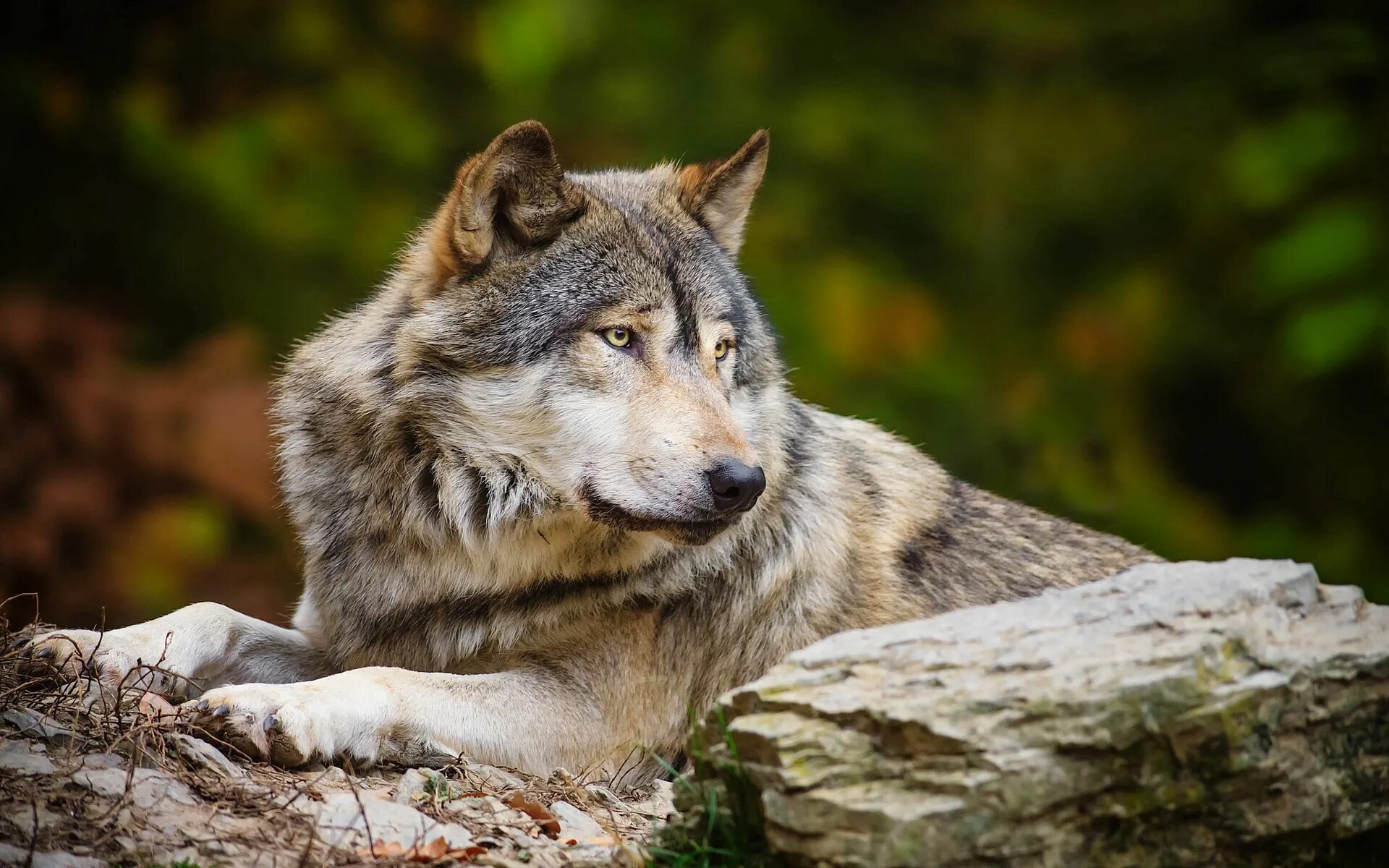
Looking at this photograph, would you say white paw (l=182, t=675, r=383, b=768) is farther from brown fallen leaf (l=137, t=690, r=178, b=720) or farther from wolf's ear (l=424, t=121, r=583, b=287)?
wolf's ear (l=424, t=121, r=583, b=287)

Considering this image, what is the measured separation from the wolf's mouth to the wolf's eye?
489 millimetres

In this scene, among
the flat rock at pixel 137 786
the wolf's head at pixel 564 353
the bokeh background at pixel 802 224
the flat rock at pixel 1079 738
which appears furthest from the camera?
the bokeh background at pixel 802 224

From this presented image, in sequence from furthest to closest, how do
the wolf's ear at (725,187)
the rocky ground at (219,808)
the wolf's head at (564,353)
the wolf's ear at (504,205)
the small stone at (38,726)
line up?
the wolf's ear at (725,187)
the wolf's ear at (504,205)
the wolf's head at (564,353)
the small stone at (38,726)
the rocky ground at (219,808)

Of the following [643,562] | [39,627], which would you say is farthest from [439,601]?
[39,627]

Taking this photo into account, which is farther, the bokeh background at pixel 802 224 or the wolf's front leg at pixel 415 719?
the bokeh background at pixel 802 224


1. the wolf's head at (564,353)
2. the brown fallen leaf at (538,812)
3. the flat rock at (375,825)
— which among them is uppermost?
the wolf's head at (564,353)

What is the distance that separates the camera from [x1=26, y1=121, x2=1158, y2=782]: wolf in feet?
12.5

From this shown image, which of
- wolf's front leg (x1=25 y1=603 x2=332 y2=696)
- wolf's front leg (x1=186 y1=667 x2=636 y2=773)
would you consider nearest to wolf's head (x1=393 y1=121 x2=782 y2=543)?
wolf's front leg (x1=186 y1=667 x2=636 y2=773)

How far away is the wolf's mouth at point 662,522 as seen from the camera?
372cm

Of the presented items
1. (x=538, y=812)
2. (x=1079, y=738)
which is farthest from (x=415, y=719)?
(x=1079, y=738)

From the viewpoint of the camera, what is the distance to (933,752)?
8.27ft

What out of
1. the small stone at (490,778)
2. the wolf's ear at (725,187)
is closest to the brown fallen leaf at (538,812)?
the small stone at (490,778)

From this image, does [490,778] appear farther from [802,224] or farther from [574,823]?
[802,224]

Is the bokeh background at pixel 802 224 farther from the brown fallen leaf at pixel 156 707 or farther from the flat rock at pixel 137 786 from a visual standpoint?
the flat rock at pixel 137 786
